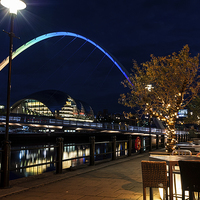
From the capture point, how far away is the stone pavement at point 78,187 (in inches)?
255

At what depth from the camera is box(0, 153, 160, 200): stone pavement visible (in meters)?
6.48

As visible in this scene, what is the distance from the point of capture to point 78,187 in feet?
24.7

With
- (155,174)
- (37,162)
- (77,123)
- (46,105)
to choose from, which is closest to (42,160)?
(37,162)

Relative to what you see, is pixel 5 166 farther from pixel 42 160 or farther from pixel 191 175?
pixel 42 160

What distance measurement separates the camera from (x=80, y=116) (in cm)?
13312

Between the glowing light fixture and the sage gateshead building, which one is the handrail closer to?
the glowing light fixture

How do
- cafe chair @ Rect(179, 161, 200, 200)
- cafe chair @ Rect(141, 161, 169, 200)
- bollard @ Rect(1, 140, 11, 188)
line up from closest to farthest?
1. cafe chair @ Rect(179, 161, 200, 200)
2. cafe chair @ Rect(141, 161, 169, 200)
3. bollard @ Rect(1, 140, 11, 188)

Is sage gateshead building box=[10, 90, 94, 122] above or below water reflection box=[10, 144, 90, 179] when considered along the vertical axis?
above

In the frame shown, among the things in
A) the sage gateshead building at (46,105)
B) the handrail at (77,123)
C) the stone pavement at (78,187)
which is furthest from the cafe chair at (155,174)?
the sage gateshead building at (46,105)

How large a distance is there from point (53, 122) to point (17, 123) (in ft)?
20.8

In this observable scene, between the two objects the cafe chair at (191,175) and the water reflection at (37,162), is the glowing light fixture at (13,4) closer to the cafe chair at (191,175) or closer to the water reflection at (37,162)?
the water reflection at (37,162)

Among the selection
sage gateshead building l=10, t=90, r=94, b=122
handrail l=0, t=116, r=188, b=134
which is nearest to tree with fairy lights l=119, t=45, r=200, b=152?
handrail l=0, t=116, r=188, b=134

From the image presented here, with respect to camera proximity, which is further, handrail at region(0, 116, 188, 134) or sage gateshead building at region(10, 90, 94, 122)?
sage gateshead building at region(10, 90, 94, 122)

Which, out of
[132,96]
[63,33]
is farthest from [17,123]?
[132,96]
